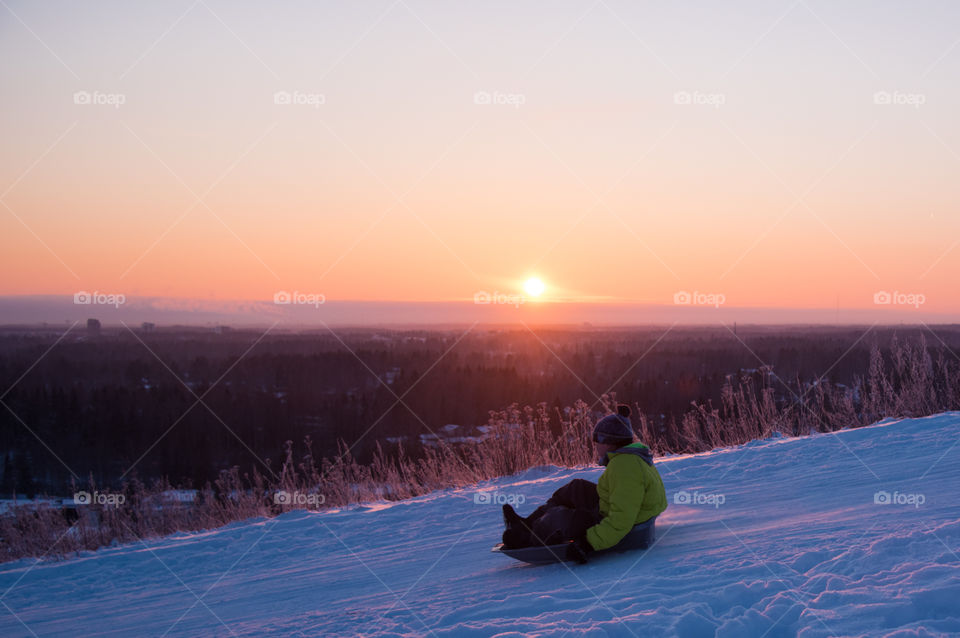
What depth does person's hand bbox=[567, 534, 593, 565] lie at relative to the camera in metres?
5.25

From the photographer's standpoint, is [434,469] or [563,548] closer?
[563,548]

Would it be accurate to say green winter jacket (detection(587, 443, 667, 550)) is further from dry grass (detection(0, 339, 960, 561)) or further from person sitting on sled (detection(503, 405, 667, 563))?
dry grass (detection(0, 339, 960, 561))

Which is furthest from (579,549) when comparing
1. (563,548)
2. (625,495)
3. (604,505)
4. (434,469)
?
(434,469)

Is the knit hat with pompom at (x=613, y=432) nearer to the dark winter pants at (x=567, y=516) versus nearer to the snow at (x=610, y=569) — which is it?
the dark winter pants at (x=567, y=516)

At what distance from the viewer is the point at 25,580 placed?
25.5 feet

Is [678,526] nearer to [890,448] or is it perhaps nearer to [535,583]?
[535,583]

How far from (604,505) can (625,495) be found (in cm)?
27

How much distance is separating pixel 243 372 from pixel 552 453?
231 ft

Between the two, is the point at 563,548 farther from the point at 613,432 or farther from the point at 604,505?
the point at 613,432

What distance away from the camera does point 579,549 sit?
5262 mm

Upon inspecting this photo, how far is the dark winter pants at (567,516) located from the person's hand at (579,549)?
50 mm

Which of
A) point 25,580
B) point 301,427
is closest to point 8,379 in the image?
A: point 301,427

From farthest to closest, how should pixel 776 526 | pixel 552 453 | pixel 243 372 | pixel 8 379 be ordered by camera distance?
pixel 243 372 → pixel 8 379 → pixel 552 453 → pixel 776 526

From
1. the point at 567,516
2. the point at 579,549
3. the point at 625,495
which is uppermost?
the point at 625,495
